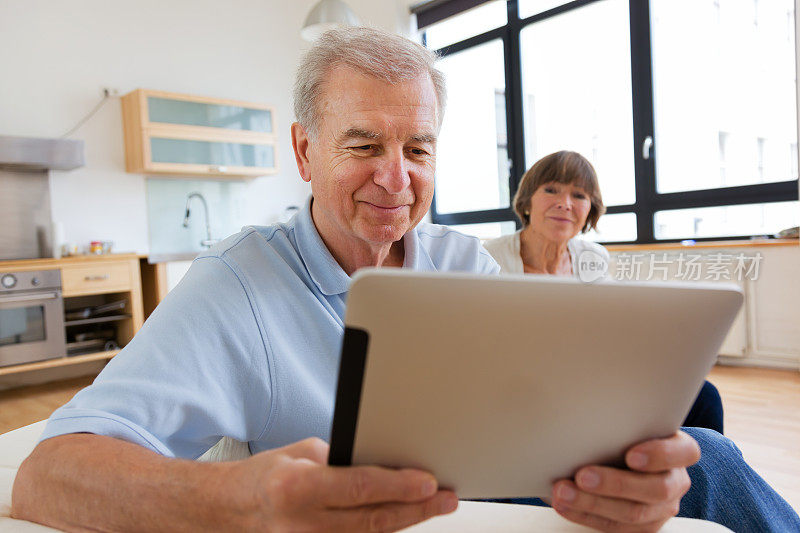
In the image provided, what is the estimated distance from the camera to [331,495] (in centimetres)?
48

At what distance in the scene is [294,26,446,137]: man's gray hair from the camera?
953 mm

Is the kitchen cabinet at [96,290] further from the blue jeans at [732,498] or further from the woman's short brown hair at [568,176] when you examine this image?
the blue jeans at [732,498]

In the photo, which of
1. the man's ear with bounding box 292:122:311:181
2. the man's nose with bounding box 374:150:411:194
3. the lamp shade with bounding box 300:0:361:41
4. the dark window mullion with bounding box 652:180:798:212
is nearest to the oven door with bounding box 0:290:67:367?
the lamp shade with bounding box 300:0:361:41

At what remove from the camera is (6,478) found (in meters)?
0.89

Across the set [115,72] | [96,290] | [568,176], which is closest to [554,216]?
[568,176]

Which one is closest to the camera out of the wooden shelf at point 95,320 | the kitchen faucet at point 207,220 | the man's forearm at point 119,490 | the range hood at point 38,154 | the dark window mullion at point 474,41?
the man's forearm at point 119,490

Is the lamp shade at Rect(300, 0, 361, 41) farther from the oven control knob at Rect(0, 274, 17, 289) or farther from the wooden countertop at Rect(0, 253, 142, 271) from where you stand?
the oven control knob at Rect(0, 274, 17, 289)

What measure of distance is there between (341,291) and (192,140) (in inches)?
164

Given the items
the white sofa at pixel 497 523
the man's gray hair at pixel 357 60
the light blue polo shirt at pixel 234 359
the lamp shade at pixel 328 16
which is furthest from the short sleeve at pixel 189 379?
the lamp shade at pixel 328 16

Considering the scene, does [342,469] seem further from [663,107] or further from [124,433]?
[663,107]

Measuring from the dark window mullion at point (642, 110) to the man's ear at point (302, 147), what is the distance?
3719 millimetres

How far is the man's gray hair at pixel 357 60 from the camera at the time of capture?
3.13ft

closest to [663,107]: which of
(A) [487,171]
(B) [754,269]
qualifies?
(B) [754,269]

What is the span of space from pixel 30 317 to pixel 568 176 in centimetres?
344
